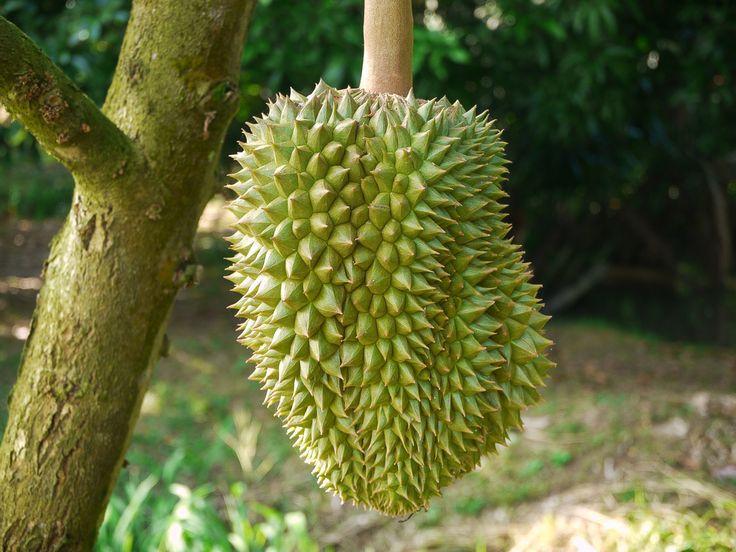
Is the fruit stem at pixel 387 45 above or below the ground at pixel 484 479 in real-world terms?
above

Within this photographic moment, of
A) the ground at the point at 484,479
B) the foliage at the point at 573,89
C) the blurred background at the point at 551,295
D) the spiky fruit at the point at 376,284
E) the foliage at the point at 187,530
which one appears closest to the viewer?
the spiky fruit at the point at 376,284

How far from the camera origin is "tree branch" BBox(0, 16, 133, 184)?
3.45ft

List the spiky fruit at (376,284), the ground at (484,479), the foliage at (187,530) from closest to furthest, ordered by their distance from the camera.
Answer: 1. the spiky fruit at (376,284)
2. the foliage at (187,530)
3. the ground at (484,479)

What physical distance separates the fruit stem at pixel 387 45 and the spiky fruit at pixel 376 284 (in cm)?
4

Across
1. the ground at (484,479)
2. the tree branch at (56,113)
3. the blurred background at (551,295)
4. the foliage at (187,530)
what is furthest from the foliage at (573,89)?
the tree branch at (56,113)

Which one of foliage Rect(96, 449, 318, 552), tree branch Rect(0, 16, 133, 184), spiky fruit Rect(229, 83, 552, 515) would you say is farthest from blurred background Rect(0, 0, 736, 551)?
spiky fruit Rect(229, 83, 552, 515)

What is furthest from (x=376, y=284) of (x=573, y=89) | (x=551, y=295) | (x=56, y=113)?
(x=551, y=295)

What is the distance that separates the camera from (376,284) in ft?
3.92

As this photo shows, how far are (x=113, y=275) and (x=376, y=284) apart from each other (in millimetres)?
488

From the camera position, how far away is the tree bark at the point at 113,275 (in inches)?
49.5

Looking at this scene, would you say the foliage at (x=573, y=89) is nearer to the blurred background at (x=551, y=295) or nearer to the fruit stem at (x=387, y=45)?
the blurred background at (x=551, y=295)

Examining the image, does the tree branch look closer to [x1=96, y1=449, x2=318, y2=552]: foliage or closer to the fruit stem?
the fruit stem

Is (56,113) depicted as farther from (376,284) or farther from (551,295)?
(551,295)

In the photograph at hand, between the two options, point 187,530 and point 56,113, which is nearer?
point 56,113
